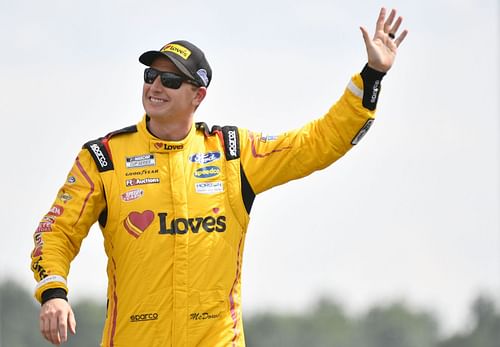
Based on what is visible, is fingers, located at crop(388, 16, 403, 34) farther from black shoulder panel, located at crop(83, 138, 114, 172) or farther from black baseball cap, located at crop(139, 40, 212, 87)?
black shoulder panel, located at crop(83, 138, 114, 172)

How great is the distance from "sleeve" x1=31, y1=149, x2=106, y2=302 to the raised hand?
1996mm

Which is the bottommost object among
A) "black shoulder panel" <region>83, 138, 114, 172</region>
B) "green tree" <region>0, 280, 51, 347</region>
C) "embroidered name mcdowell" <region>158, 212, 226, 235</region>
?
"green tree" <region>0, 280, 51, 347</region>

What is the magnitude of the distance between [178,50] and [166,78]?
246mm

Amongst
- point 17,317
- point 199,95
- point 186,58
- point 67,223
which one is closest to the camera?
point 67,223

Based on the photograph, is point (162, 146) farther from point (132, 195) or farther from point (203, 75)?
point (203, 75)

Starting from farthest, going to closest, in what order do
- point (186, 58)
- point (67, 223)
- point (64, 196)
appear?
point (186, 58), point (64, 196), point (67, 223)

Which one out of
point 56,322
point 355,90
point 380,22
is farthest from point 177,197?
point 380,22

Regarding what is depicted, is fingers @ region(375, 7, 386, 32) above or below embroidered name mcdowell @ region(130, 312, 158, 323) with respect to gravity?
above

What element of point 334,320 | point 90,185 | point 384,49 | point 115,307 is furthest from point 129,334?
point 334,320

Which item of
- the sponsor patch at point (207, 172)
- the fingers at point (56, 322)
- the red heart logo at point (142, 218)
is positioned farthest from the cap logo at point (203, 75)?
the fingers at point (56, 322)

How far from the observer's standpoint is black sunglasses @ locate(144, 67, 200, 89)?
437 inches

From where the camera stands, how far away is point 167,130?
11141 millimetres

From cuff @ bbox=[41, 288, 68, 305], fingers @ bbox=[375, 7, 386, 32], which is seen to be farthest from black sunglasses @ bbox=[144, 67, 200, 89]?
cuff @ bbox=[41, 288, 68, 305]

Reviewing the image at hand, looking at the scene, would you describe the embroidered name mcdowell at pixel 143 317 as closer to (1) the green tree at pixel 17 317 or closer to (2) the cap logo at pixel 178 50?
(2) the cap logo at pixel 178 50
